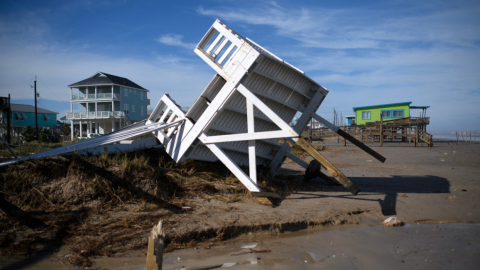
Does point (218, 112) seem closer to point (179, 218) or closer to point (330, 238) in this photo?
point (179, 218)

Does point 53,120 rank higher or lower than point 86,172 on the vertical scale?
higher

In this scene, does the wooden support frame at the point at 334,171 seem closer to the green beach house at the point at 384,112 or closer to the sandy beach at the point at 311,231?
the sandy beach at the point at 311,231

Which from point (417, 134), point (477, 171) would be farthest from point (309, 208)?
point (417, 134)

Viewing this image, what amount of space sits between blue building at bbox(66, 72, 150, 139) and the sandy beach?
137ft

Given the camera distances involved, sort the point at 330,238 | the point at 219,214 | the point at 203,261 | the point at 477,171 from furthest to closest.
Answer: the point at 477,171 → the point at 219,214 → the point at 330,238 → the point at 203,261

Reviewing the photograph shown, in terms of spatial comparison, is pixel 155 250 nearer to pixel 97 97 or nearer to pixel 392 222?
pixel 392 222

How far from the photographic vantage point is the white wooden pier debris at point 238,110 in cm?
759

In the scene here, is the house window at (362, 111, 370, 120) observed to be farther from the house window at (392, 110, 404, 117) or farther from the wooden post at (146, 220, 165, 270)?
the wooden post at (146, 220, 165, 270)

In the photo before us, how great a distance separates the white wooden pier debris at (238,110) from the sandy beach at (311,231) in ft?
2.69

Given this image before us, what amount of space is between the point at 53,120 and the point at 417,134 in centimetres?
5818

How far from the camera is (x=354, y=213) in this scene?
305 inches

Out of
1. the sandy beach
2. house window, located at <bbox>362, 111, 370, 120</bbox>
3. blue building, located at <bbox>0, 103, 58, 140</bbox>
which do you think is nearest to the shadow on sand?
the sandy beach

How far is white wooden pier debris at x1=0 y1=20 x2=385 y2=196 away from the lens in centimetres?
759

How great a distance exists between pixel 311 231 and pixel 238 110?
3.53 meters
